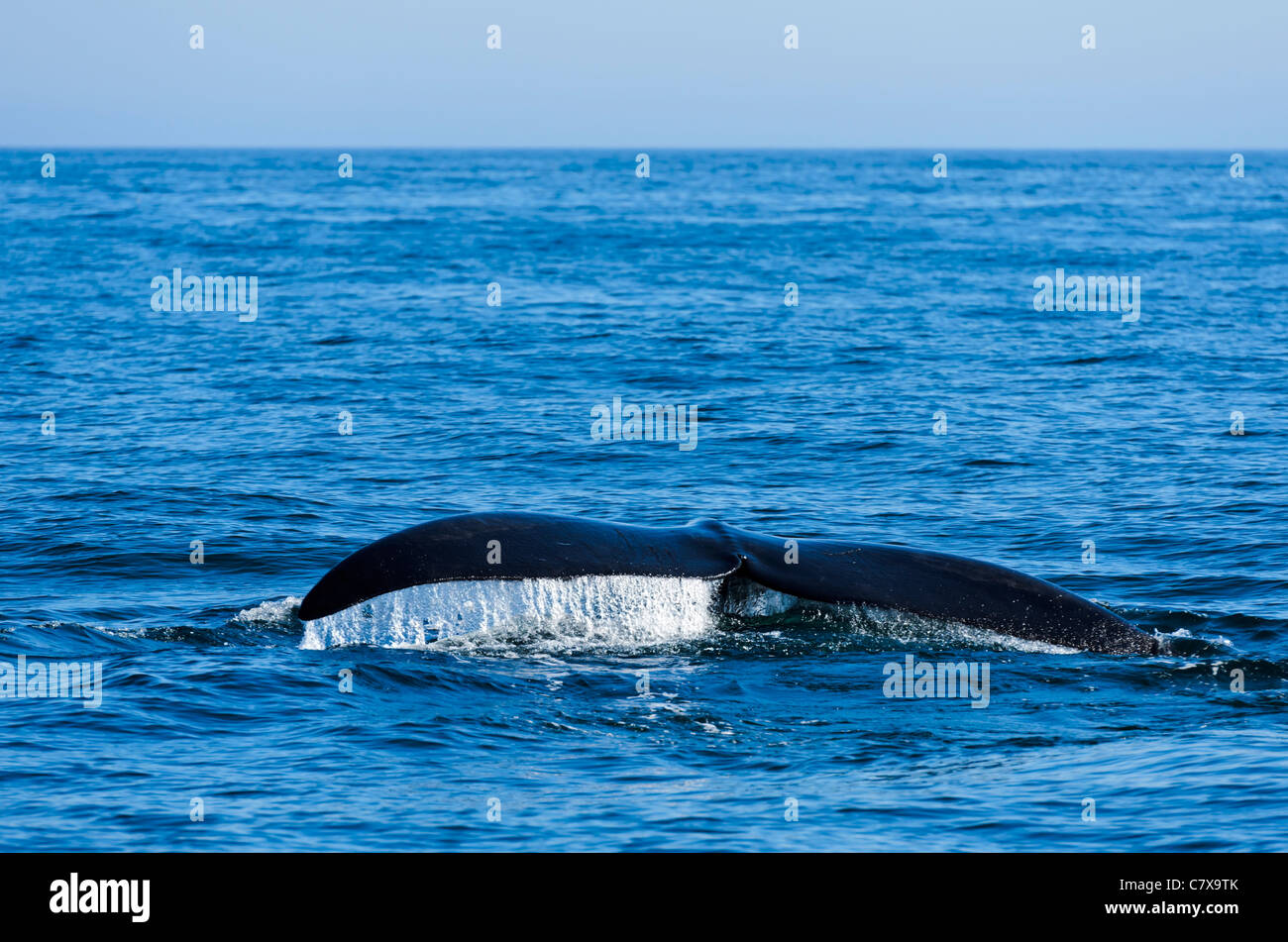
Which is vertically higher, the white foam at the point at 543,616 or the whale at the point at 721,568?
the whale at the point at 721,568

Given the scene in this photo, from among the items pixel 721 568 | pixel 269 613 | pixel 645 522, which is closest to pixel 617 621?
pixel 721 568

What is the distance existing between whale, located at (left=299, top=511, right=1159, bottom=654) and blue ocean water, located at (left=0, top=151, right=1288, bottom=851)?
1.02 feet

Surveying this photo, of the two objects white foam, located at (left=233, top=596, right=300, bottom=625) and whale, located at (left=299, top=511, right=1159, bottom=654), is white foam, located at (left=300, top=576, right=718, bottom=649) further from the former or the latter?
white foam, located at (left=233, top=596, right=300, bottom=625)

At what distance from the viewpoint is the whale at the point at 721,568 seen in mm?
7824

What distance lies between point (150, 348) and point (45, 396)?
5048 mm

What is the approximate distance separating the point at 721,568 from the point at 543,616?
1844mm

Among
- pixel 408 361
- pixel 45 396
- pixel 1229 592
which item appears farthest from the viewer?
pixel 408 361

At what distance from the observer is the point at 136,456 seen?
18125mm

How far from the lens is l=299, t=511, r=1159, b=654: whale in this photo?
7.82m

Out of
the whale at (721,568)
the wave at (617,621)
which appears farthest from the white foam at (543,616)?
the whale at (721,568)

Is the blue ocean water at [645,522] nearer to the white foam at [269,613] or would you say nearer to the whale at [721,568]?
the white foam at [269,613]

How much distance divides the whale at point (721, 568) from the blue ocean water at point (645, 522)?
31 centimetres

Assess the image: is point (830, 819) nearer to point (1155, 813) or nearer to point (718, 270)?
point (1155, 813)
